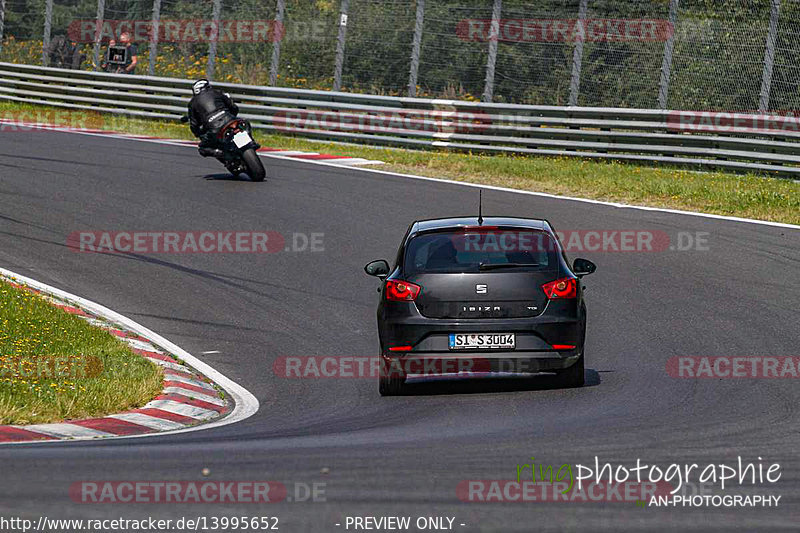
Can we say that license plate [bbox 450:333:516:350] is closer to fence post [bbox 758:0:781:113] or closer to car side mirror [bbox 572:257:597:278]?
car side mirror [bbox 572:257:597:278]

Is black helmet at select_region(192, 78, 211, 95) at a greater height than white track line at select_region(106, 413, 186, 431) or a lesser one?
greater

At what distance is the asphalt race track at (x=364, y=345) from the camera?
20.5ft

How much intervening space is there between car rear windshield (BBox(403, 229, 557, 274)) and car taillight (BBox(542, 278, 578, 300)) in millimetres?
163

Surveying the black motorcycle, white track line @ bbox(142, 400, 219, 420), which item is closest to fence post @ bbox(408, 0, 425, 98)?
the black motorcycle

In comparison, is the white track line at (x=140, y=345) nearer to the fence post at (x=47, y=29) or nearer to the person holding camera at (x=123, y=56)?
the person holding camera at (x=123, y=56)

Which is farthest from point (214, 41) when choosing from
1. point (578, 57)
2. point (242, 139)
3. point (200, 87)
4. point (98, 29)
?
point (578, 57)

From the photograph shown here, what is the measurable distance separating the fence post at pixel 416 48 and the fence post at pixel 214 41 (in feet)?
18.3

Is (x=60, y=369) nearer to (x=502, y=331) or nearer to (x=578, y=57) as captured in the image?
(x=502, y=331)

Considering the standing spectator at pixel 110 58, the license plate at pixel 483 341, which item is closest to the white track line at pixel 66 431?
the license plate at pixel 483 341

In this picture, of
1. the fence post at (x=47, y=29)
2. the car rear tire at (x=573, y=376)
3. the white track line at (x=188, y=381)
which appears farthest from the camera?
the fence post at (x=47, y=29)

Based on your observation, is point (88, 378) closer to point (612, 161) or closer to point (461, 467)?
point (461, 467)

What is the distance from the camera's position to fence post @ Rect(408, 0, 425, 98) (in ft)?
82.4

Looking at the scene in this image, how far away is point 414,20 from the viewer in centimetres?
2528

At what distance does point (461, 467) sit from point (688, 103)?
54.6 ft
